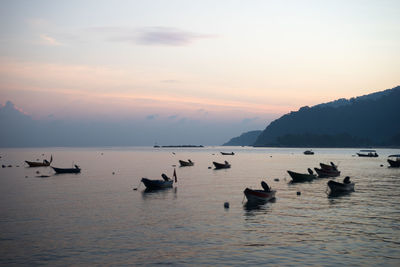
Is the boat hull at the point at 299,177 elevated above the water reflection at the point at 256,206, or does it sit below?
above

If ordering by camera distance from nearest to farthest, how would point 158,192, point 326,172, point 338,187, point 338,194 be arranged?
point 338,194
point 338,187
point 158,192
point 326,172

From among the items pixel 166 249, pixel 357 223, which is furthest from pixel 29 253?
pixel 357 223

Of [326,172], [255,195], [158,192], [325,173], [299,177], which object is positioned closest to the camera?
[255,195]

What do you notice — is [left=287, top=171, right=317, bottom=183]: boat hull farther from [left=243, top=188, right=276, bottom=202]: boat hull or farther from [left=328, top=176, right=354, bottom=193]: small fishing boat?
[left=243, top=188, right=276, bottom=202]: boat hull

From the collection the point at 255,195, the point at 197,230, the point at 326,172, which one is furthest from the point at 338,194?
the point at 326,172

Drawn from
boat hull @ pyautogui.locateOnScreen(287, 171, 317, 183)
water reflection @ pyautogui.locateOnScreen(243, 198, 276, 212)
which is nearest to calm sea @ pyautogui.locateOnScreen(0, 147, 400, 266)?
water reflection @ pyautogui.locateOnScreen(243, 198, 276, 212)

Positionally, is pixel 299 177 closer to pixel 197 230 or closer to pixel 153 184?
pixel 153 184

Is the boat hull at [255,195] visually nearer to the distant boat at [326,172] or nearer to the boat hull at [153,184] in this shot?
the boat hull at [153,184]

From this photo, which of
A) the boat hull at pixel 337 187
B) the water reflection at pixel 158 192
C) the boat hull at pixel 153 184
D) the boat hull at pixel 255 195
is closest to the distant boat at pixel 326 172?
the boat hull at pixel 337 187

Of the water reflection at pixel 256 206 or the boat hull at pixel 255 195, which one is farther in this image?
the boat hull at pixel 255 195

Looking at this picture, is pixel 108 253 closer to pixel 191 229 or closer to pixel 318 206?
pixel 191 229

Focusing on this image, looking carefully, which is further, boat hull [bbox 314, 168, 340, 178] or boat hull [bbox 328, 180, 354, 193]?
boat hull [bbox 314, 168, 340, 178]

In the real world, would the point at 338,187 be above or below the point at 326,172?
below

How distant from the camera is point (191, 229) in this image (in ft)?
105
